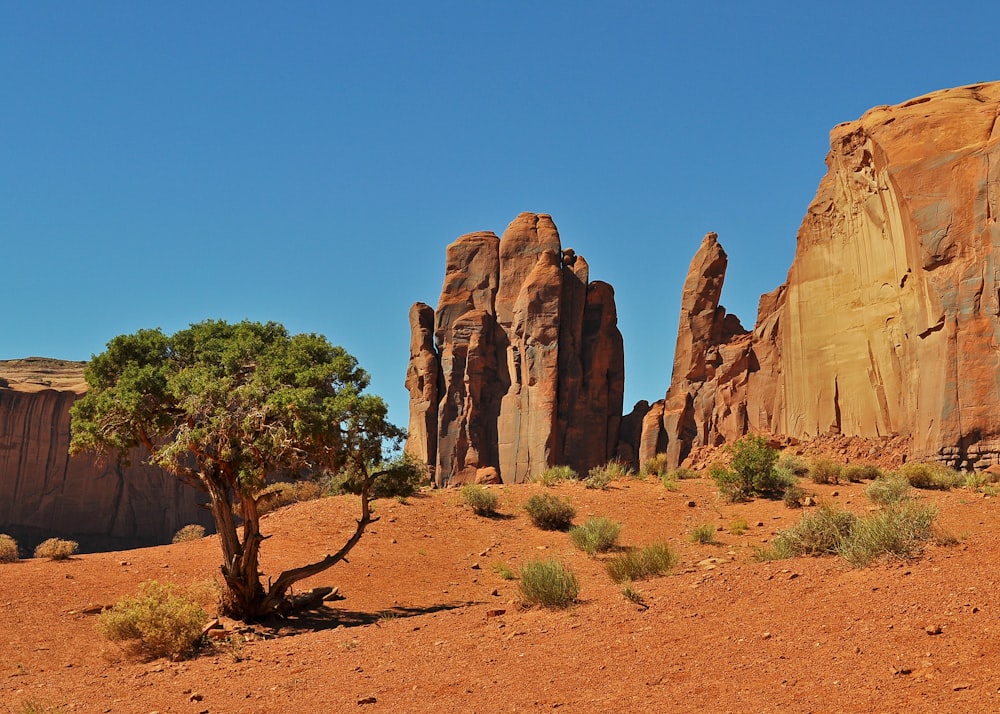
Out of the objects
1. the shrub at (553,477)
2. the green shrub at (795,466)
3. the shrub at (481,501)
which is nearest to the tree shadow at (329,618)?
the shrub at (481,501)

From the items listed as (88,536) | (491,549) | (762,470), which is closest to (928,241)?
(762,470)

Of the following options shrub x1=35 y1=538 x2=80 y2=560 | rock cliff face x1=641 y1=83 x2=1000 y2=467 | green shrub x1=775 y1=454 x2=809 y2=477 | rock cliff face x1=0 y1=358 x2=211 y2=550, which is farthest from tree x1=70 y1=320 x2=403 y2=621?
rock cliff face x1=0 y1=358 x2=211 y2=550

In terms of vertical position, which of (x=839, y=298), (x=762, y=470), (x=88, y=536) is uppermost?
(x=839, y=298)

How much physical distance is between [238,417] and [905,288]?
2582 centimetres

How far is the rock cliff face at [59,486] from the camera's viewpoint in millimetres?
63188

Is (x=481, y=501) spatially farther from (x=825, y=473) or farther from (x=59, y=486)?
(x=59, y=486)

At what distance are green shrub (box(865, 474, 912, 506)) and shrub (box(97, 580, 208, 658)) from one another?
51.6 ft

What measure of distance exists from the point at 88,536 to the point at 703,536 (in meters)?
54.2

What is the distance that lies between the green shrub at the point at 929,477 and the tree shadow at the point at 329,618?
49.5ft

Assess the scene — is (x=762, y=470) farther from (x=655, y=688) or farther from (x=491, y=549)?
(x=655, y=688)

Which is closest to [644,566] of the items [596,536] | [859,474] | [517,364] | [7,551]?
[596,536]

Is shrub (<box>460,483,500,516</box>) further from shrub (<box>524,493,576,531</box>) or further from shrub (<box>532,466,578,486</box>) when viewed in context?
shrub (<box>532,466,578,486</box>)

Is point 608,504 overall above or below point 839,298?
below

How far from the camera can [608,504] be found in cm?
2717
